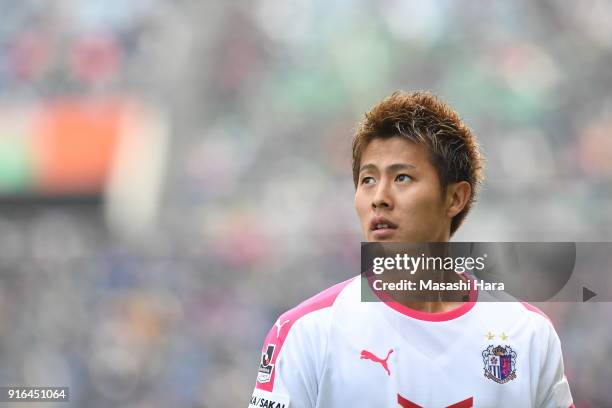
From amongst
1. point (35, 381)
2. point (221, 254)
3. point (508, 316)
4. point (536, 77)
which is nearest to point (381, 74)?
point (536, 77)

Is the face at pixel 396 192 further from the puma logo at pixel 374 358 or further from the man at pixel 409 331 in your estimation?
the puma logo at pixel 374 358

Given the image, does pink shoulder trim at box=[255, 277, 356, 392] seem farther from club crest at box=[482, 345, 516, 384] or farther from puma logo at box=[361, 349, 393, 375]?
club crest at box=[482, 345, 516, 384]

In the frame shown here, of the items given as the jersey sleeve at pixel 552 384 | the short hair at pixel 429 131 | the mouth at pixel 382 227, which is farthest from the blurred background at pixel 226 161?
the mouth at pixel 382 227

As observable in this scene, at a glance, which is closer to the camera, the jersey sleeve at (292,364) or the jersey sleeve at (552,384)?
the jersey sleeve at (292,364)

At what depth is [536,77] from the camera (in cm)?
1166

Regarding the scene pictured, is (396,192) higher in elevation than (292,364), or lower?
higher

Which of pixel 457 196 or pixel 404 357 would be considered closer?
pixel 404 357

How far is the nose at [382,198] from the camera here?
2.43 m

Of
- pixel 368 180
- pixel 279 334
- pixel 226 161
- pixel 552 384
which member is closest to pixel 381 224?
pixel 368 180

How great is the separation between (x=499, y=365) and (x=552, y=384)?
0.16 meters

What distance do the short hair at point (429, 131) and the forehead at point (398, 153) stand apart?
14mm

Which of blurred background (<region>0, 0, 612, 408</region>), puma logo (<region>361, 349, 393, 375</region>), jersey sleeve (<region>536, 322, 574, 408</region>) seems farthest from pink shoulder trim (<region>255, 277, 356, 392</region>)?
blurred background (<region>0, 0, 612, 408</region>)

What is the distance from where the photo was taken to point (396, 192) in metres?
2.46

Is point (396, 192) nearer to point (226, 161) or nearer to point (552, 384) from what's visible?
point (552, 384)
